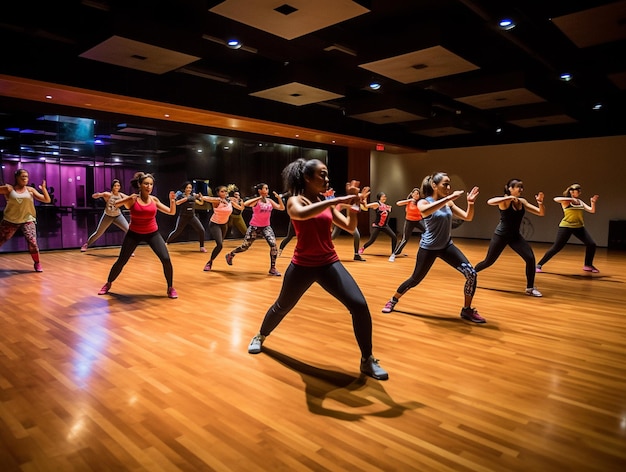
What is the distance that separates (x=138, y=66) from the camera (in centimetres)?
727

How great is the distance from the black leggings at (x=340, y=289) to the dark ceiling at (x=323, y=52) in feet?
11.3

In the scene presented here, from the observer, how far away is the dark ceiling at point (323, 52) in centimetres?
573

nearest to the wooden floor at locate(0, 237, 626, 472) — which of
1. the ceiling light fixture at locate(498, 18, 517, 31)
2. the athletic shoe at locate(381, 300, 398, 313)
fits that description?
the athletic shoe at locate(381, 300, 398, 313)

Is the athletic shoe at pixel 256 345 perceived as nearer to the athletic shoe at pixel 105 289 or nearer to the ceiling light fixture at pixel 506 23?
the athletic shoe at pixel 105 289

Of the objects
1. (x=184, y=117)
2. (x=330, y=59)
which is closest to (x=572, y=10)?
(x=330, y=59)

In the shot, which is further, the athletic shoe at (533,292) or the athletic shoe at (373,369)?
the athletic shoe at (533,292)

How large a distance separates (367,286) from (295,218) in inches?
138

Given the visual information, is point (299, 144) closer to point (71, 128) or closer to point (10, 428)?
point (71, 128)

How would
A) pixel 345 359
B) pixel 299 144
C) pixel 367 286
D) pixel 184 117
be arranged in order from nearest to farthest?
pixel 345 359
pixel 367 286
pixel 184 117
pixel 299 144

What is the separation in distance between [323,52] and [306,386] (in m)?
6.15

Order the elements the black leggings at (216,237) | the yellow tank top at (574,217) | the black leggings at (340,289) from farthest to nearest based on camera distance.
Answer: the black leggings at (216,237) < the yellow tank top at (574,217) < the black leggings at (340,289)

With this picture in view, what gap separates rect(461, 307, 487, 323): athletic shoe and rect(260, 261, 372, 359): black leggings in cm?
175

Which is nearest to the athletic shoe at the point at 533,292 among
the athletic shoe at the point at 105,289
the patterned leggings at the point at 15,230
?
the athletic shoe at the point at 105,289

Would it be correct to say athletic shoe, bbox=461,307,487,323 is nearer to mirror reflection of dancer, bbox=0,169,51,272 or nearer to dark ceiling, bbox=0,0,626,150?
dark ceiling, bbox=0,0,626,150
